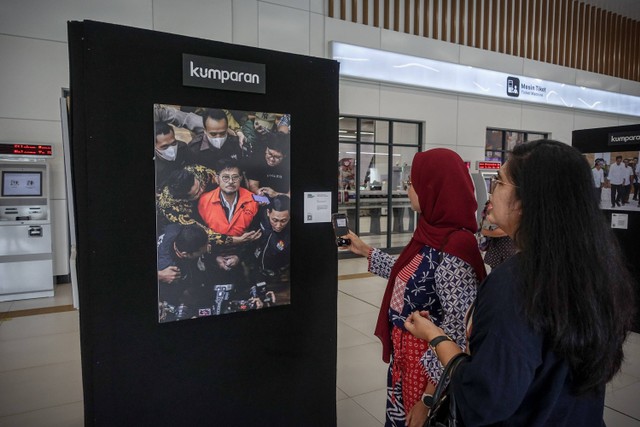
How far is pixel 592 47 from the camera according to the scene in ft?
35.9

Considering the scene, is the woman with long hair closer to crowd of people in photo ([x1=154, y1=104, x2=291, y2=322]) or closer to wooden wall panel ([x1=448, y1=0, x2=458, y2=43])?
crowd of people in photo ([x1=154, y1=104, x2=291, y2=322])

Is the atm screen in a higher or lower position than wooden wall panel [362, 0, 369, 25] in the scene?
lower

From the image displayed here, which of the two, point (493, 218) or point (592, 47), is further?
point (592, 47)

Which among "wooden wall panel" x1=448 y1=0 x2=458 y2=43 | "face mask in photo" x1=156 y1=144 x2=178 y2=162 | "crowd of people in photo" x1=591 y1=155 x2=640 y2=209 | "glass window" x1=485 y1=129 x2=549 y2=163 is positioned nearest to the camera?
"face mask in photo" x1=156 y1=144 x2=178 y2=162

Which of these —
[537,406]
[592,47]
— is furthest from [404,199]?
[537,406]

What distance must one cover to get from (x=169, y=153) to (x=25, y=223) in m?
4.74

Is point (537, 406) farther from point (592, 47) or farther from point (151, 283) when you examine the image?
point (592, 47)

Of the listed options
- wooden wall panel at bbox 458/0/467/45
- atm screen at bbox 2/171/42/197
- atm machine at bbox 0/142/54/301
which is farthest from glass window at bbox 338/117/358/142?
atm screen at bbox 2/171/42/197

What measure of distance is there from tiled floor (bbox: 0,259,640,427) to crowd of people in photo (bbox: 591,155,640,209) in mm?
1401

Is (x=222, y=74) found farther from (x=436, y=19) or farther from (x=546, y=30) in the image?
(x=546, y=30)

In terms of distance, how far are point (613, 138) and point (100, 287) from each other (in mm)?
4901

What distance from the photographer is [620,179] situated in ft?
14.4

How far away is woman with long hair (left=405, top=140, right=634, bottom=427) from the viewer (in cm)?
94

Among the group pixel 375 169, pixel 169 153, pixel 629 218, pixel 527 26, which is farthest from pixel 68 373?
pixel 527 26
